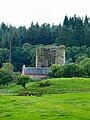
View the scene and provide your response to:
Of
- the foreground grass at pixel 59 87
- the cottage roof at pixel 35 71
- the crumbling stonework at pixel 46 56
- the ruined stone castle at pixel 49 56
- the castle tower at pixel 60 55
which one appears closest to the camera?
the foreground grass at pixel 59 87

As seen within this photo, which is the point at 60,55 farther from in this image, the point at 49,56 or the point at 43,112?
the point at 43,112

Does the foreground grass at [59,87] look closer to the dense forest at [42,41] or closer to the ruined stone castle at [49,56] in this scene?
the ruined stone castle at [49,56]

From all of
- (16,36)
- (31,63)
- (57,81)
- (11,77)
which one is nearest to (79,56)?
(31,63)

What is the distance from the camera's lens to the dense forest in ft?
376

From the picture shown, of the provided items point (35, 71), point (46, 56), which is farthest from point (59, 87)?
point (46, 56)

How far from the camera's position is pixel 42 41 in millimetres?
131375

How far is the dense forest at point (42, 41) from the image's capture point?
115 metres

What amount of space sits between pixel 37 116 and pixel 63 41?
94377 millimetres

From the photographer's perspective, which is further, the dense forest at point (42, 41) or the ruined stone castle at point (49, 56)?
the dense forest at point (42, 41)

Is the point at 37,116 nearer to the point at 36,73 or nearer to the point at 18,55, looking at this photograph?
the point at 36,73

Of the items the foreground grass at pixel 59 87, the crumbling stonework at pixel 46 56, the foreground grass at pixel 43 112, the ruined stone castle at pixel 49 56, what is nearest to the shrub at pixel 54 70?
the foreground grass at pixel 59 87

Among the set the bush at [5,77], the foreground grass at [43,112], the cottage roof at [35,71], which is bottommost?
the foreground grass at [43,112]

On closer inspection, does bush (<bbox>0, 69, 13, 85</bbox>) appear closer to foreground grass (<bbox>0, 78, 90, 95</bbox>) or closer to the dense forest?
foreground grass (<bbox>0, 78, 90, 95</bbox>)

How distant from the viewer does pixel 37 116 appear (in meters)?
30.0
